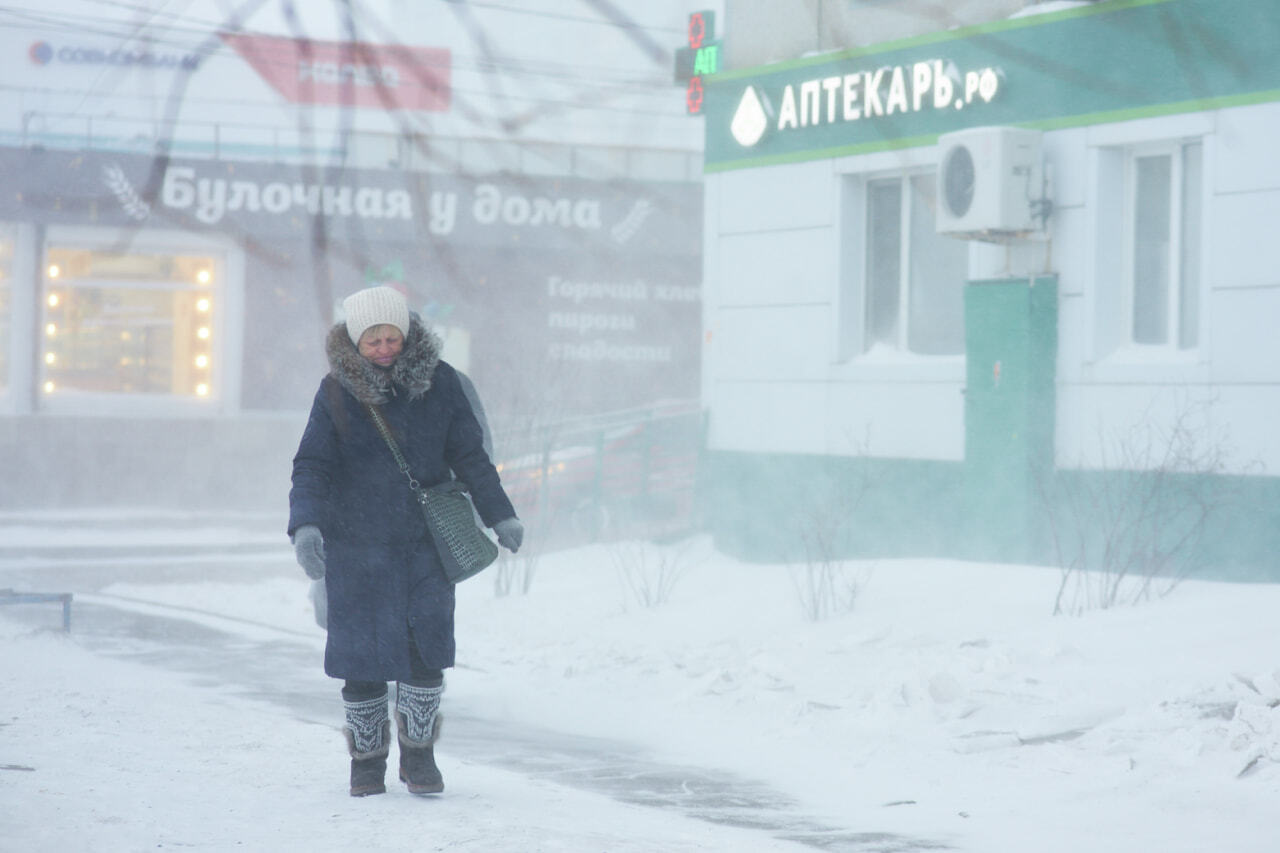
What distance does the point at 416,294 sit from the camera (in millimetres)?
27375

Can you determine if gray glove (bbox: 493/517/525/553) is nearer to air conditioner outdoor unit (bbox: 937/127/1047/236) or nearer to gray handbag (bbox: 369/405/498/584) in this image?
gray handbag (bbox: 369/405/498/584)

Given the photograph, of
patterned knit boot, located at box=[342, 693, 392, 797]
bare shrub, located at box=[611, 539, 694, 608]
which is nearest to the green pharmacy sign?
bare shrub, located at box=[611, 539, 694, 608]

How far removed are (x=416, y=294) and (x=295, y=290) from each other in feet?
7.10

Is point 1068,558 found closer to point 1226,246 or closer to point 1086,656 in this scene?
point 1226,246

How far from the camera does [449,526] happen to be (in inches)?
216

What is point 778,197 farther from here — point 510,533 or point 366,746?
point 366,746

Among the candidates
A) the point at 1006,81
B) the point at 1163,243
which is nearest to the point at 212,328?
the point at 1006,81

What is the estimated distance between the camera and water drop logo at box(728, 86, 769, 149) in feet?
44.4

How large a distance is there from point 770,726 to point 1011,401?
14.9 feet

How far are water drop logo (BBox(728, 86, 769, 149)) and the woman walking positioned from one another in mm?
8416

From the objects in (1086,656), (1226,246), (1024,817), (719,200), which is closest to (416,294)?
(719,200)

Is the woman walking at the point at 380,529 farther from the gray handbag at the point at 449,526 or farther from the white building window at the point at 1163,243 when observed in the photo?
the white building window at the point at 1163,243

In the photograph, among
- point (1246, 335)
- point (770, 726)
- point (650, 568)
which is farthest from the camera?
point (650, 568)

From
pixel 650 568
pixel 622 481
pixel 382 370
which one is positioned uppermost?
pixel 382 370
